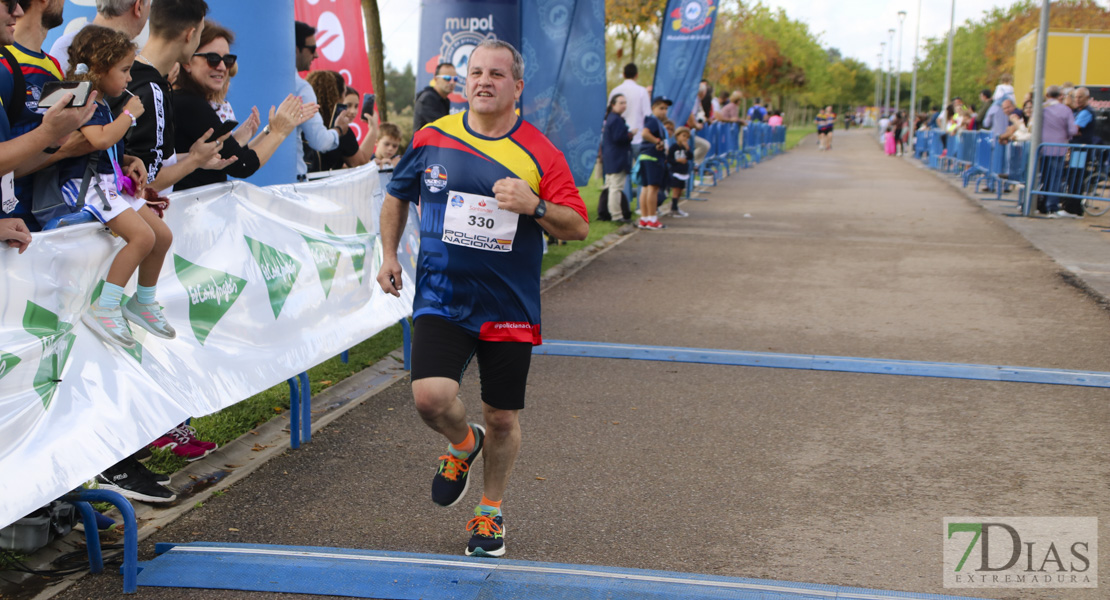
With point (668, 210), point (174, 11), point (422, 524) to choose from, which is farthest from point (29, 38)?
point (668, 210)

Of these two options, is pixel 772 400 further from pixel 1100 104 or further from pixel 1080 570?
pixel 1100 104

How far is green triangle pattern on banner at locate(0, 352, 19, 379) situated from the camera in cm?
342

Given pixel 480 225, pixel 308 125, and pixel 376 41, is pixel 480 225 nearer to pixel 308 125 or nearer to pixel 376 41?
pixel 308 125

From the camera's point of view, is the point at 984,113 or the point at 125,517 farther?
the point at 984,113

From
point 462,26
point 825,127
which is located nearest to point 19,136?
point 462,26

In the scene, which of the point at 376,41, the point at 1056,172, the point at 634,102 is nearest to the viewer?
the point at 634,102

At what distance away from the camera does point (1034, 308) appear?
919 centimetres

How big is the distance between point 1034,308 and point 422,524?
7027mm

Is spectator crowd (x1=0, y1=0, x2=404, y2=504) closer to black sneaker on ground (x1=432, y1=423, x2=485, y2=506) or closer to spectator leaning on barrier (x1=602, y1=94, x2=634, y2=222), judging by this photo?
black sneaker on ground (x1=432, y1=423, x2=485, y2=506)

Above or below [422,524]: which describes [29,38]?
above

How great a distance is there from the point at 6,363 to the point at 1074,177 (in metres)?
16.2

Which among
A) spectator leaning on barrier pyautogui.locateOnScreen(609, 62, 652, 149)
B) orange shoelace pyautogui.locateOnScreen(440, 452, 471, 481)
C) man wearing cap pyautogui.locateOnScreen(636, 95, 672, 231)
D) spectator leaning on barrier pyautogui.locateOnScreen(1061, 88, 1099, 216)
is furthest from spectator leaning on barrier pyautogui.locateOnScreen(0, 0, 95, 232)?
spectator leaning on barrier pyautogui.locateOnScreen(1061, 88, 1099, 216)

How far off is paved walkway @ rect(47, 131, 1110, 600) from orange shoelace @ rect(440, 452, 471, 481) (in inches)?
11.9

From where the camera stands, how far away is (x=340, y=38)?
32.6ft
